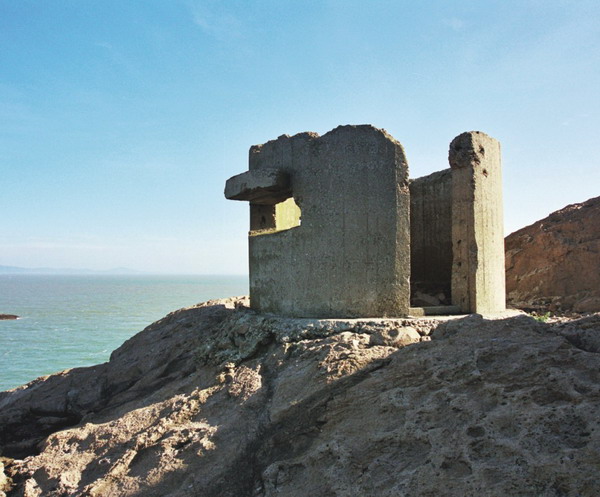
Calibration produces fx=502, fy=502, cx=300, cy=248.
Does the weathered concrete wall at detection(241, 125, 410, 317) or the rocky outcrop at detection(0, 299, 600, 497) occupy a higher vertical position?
the weathered concrete wall at detection(241, 125, 410, 317)

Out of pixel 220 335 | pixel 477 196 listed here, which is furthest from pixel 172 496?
pixel 477 196

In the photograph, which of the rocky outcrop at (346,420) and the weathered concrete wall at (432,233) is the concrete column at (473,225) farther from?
the weathered concrete wall at (432,233)

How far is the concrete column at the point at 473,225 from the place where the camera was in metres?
5.83

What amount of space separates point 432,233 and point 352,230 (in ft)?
8.15

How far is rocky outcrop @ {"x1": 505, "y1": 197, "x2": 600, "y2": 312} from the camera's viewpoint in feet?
31.5

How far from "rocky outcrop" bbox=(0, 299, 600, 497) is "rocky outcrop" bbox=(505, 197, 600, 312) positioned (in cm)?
581

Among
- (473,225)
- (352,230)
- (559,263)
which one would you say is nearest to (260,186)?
(352,230)

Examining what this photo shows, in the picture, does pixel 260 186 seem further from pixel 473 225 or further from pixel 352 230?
pixel 473 225

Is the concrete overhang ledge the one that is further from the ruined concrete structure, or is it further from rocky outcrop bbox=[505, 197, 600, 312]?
rocky outcrop bbox=[505, 197, 600, 312]

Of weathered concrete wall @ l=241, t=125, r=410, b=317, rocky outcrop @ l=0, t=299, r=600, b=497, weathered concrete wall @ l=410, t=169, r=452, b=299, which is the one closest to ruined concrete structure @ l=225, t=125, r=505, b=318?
weathered concrete wall @ l=241, t=125, r=410, b=317

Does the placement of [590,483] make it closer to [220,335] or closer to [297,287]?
[297,287]

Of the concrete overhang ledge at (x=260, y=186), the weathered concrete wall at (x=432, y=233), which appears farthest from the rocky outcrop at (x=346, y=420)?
the weathered concrete wall at (x=432, y=233)

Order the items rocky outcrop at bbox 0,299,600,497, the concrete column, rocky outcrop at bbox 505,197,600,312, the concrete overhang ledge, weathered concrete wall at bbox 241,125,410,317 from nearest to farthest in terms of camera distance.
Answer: rocky outcrop at bbox 0,299,600,497 → weathered concrete wall at bbox 241,125,410,317 → the concrete column → the concrete overhang ledge → rocky outcrop at bbox 505,197,600,312

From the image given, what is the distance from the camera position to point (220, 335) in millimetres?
→ 6367
